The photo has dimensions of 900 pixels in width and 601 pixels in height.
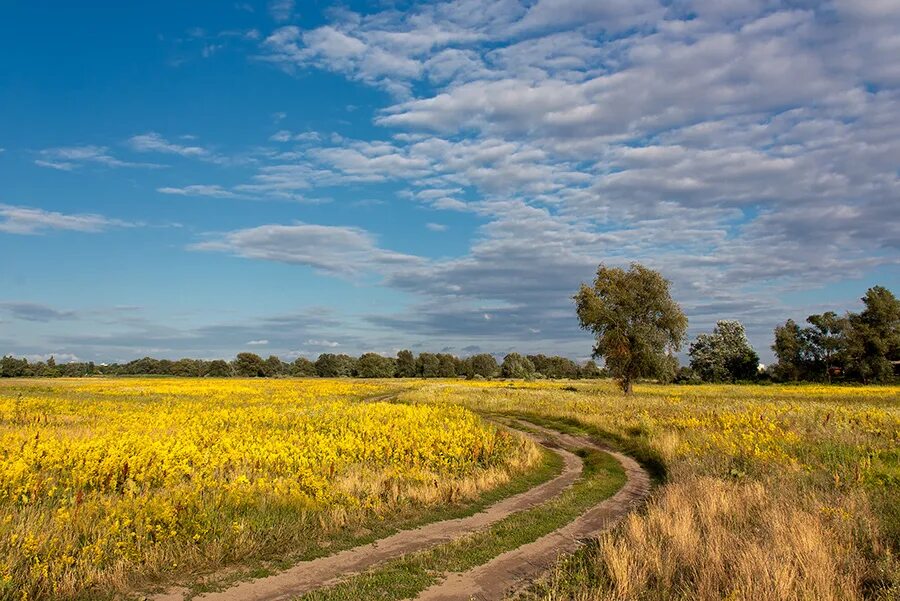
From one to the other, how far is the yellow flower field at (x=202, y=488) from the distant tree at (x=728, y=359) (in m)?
96.9

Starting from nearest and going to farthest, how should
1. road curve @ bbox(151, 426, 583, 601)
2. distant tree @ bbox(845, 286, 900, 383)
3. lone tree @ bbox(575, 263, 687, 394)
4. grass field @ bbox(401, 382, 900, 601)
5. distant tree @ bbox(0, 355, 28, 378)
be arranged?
1. grass field @ bbox(401, 382, 900, 601)
2. road curve @ bbox(151, 426, 583, 601)
3. lone tree @ bbox(575, 263, 687, 394)
4. distant tree @ bbox(845, 286, 900, 383)
5. distant tree @ bbox(0, 355, 28, 378)

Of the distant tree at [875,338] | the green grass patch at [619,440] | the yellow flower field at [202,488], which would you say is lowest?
the green grass patch at [619,440]

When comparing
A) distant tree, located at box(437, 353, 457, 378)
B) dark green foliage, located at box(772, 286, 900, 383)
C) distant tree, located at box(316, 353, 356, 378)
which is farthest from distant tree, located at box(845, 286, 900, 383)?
distant tree, located at box(316, 353, 356, 378)

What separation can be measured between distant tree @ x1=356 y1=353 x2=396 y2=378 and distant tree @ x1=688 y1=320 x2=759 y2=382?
284ft

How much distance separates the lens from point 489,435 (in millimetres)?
21938

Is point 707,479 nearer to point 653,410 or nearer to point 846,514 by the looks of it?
point 846,514

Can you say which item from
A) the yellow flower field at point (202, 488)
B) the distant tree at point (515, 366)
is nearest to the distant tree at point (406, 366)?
the distant tree at point (515, 366)

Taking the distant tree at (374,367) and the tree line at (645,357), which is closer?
the tree line at (645,357)

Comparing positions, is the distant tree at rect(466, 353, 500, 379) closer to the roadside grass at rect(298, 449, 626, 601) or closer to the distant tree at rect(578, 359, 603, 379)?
the distant tree at rect(578, 359, 603, 379)

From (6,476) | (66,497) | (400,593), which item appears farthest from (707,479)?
(6,476)

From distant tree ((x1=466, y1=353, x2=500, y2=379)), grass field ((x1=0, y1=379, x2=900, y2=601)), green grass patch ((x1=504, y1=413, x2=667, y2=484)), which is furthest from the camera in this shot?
distant tree ((x1=466, y1=353, x2=500, y2=379))

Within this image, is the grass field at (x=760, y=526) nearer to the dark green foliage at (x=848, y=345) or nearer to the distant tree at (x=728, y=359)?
the dark green foliage at (x=848, y=345)

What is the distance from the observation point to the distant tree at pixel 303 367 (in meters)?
175

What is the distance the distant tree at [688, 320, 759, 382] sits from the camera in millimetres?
106188
